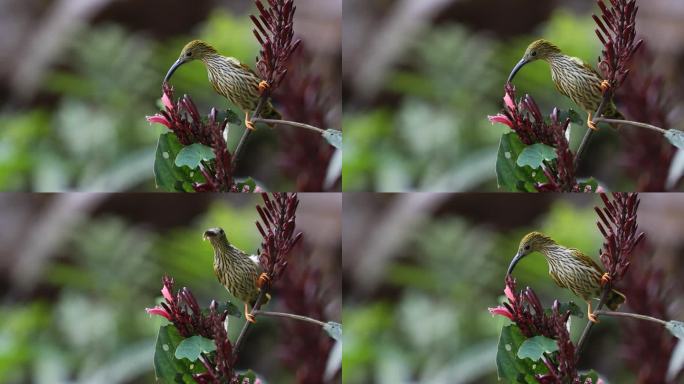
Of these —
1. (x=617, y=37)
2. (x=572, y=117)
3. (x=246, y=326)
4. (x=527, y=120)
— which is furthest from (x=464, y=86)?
(x=246, y=326)

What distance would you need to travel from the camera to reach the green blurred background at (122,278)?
260 centimetres

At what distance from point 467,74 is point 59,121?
1.11 metres

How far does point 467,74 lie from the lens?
8.57 ft

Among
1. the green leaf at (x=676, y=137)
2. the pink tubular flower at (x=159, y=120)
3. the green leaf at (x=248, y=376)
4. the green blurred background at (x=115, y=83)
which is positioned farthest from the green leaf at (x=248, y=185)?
the green leaf at (x=676, y=137)

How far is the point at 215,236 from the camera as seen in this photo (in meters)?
2.55

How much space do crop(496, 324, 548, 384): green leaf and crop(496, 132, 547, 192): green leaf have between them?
37cm

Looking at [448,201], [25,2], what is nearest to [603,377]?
[448,201]

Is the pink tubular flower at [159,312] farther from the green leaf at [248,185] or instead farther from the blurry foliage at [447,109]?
the blurry foliage at [447,109]

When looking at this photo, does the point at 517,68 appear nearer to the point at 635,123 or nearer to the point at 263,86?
the point at 635,123

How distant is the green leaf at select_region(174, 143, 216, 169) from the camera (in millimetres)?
2576

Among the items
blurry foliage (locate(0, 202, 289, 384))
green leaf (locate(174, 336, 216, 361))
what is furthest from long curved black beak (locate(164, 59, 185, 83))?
green leaf (locate(174, 336, 216, 361))

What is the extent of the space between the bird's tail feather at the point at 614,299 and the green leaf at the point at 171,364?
42.1 inches

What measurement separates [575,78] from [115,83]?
3.98 ft

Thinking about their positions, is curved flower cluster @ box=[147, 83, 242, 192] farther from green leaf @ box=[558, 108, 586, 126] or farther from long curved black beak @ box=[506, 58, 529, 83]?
green leaf @ box=[558, 108, 586, 126]
